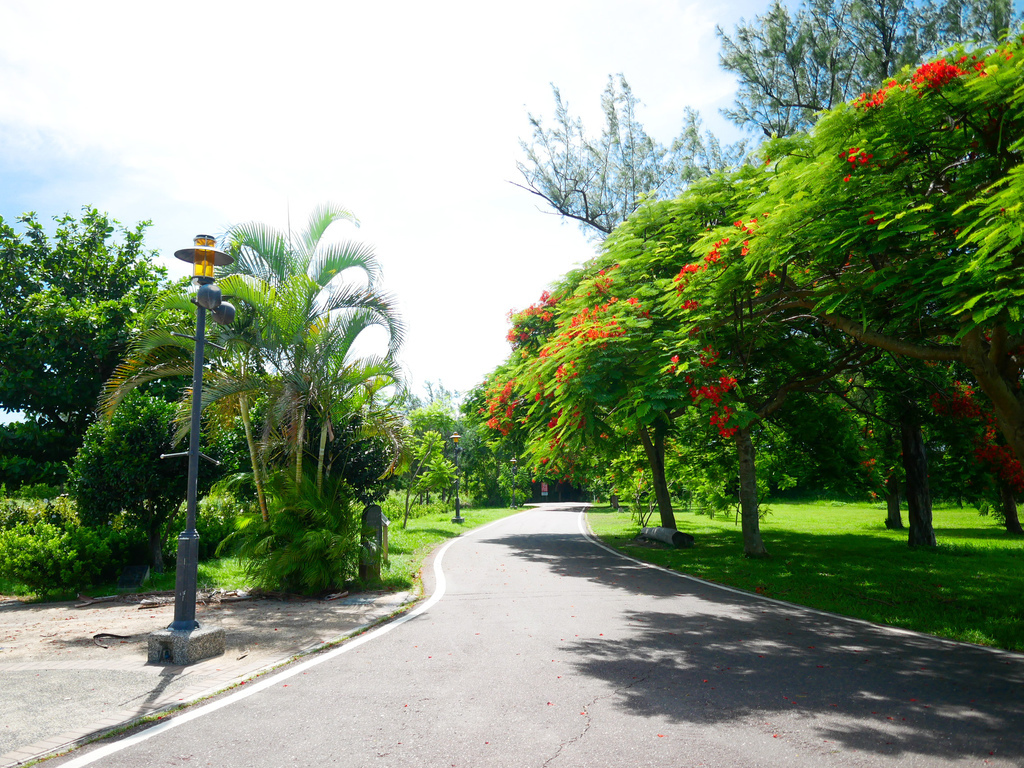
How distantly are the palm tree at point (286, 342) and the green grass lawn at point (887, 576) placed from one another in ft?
26.1

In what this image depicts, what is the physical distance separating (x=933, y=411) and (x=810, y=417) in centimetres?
290

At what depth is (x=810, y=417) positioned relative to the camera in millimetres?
17625

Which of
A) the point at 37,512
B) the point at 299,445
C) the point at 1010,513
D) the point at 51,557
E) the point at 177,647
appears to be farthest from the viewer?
the point at 1010,513

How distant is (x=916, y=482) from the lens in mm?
17047

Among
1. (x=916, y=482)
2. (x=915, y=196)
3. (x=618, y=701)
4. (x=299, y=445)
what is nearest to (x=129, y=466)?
(x=299, y=445)

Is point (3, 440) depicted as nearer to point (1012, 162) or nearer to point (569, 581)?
point (569, 581)

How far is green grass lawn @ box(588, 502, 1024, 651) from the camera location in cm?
858

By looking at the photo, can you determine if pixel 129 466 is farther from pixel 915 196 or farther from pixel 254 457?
pixel 915 196

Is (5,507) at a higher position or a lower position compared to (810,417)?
lower

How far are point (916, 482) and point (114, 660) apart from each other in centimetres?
1830

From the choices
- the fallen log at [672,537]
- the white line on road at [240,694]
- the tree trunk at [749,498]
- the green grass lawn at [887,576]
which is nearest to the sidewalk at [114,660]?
the white line on road at [240,694]

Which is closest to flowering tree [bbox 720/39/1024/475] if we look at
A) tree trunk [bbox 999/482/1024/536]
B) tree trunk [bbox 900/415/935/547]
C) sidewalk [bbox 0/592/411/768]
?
sidewalk [bbox 0/592/411/768]

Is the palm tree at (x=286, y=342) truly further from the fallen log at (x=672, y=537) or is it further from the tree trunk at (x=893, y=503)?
the tree trunk at (x=893, y=503)

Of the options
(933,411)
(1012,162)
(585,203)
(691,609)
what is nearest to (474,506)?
(585,203)
